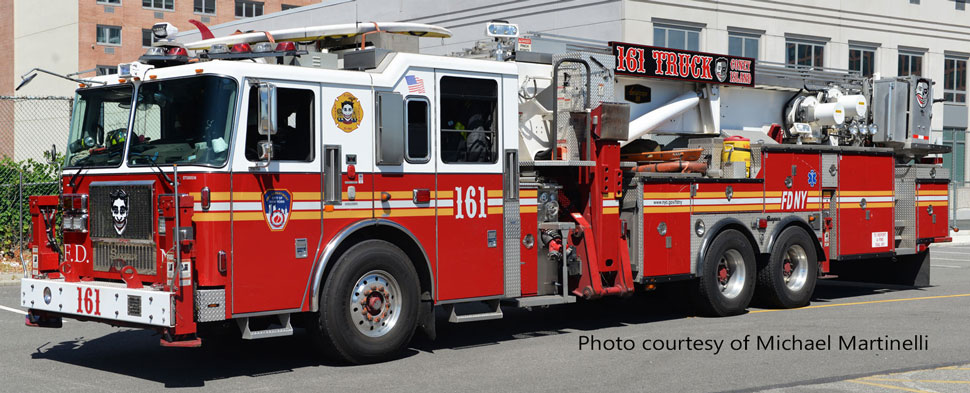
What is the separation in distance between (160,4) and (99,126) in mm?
56949

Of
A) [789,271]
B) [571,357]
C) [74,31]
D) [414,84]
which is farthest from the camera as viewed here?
[74,31]

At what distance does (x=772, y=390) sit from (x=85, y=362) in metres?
5.68

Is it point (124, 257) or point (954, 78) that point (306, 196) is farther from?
point (954, 78)

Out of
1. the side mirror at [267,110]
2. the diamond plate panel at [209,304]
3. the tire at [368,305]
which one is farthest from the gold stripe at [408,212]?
the diamond plate panel at [209,304]

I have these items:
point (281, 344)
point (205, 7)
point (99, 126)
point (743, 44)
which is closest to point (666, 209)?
point (281, 344)

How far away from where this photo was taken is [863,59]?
38.9 metres

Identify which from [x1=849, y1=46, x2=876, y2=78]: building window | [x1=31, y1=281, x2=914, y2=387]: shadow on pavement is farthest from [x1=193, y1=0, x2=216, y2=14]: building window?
[x1=31, y1=281, x2=914, y2=387]: shadow on pavement

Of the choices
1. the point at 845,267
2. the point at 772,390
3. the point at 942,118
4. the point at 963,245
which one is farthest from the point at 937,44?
the point at 772,390

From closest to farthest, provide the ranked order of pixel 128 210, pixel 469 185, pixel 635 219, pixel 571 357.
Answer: pixel 128 210, pixel 571 357, pixel 469 185, pixel 635 219

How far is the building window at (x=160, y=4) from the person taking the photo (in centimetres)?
6247

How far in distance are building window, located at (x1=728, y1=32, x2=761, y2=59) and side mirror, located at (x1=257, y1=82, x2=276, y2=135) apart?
28329 millimetres

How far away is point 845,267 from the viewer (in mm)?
15609

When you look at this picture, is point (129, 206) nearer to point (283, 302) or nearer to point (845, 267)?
point (283, 302)

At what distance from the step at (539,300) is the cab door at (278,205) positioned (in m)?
2.39
